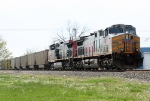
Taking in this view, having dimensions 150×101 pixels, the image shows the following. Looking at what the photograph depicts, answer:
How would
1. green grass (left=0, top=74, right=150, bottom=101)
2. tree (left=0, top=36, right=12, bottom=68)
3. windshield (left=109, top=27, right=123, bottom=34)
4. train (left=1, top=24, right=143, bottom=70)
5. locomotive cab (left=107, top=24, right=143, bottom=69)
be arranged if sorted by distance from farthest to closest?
tree (left=0, top=36, right=12, bottom=68) < windshield (left=109, top=27, right=123, bottom=34) < train (left=1, top=24, right=143, bottom=70) < locomotive cab (left=107, top=24, right=143, bottom=69) < green grass (left=0, top=74, right=150, bottom=101)

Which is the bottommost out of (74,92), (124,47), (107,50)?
(74,92)

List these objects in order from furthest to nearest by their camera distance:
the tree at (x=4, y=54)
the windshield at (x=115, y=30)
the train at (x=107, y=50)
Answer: the tree at (x=4, y=54), the windshield at (x=115, y=30), the train at (x=107, y=50)

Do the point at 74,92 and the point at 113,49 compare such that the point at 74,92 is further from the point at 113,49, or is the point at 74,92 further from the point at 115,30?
the point at 115,30

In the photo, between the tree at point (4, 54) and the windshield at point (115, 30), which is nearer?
the windshield at point (115, 30)

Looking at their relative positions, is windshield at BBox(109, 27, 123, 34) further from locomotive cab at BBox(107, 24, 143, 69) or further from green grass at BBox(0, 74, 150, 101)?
green grass at BBox(0, 74, 150, 101)

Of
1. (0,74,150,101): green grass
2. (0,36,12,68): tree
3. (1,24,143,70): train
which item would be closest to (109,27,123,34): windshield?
(1,24,143,70): train

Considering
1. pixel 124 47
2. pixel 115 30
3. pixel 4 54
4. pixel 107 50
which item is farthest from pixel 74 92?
pixel 4 54

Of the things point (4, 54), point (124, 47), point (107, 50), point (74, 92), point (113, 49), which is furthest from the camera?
point (4, 54)

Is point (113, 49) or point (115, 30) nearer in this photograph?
point (113, 49)

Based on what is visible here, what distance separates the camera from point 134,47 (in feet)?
78.9

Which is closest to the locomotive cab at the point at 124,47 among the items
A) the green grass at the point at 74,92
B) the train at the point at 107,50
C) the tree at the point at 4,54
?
the train at the point at 107,50

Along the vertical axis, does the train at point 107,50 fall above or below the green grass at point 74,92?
above

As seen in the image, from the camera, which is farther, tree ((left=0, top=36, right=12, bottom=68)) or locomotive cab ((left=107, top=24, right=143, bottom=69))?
tree ((left=0, top=36, right=12, bottom=68))

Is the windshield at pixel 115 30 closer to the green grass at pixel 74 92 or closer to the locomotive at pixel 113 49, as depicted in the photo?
the locomotive at pixel 113 49
